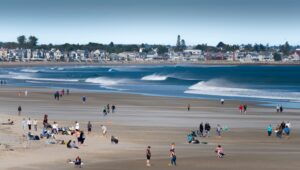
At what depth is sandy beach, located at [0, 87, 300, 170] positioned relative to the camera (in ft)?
96.6

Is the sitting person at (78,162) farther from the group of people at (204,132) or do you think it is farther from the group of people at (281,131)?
the group of people at (281,131)

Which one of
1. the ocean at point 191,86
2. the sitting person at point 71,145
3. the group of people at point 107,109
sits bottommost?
the ocean at point 191,86

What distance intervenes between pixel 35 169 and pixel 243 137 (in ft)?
47.9

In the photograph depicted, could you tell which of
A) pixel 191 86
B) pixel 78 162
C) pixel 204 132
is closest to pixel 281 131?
pixel 204 132

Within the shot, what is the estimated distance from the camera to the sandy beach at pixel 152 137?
2945 centimetres

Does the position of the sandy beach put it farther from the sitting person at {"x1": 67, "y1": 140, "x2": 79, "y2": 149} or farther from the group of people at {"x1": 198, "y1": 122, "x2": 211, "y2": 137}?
the group of people at {"x1": 198, "y1": 122, "x2": 211, "y2": 137}

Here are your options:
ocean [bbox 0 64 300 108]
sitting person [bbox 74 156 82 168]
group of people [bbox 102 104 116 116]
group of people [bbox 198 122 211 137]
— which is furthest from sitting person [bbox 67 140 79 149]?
ocean [bbox 0 64 300 108]

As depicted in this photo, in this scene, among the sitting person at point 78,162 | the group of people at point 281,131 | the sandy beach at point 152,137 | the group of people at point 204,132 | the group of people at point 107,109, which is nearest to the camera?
the sitting person at point 78,162

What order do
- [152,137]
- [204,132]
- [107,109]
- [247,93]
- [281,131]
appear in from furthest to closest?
[247,93] → [107,109] → [204,132] → [281,131] → [152,137]

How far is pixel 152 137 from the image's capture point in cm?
3794

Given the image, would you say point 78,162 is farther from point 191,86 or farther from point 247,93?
point 191,86

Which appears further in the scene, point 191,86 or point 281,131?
point 191,86

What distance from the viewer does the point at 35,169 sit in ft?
89.6

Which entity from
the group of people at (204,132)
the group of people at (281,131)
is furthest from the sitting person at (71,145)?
the group of people at (281,131)
